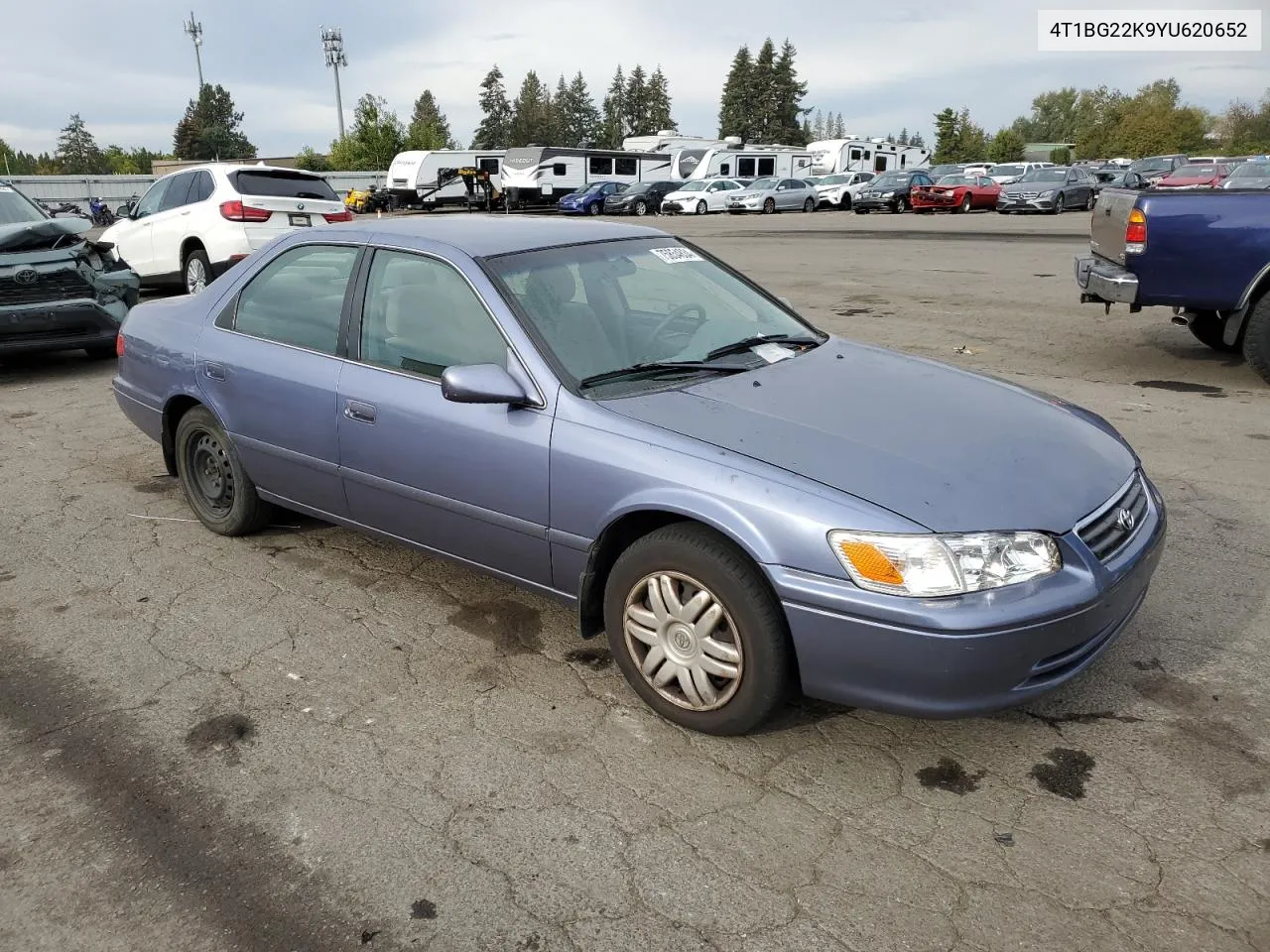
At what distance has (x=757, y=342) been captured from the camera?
3.97 m

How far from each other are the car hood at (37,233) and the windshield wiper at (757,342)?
711 centimetres

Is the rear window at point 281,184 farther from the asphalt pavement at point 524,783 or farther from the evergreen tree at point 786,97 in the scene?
the evergreen tree at point 786,97

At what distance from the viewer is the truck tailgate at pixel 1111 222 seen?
7812mm

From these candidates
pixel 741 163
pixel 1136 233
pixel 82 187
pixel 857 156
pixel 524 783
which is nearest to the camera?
pixel 524 783

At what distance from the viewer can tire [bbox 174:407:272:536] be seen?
4.68 m

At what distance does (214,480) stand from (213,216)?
7996 mm

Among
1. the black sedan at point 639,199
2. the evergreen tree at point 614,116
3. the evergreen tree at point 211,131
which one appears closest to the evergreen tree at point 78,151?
the evergreen tree at point 211,131

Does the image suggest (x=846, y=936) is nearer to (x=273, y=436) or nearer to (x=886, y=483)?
(x=886, y=483)

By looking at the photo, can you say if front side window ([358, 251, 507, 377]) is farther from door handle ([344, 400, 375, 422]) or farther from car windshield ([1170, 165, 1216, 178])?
car windshield ([1170, 165, 1216, 178])

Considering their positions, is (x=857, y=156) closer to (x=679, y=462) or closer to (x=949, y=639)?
(x=679, y=462)

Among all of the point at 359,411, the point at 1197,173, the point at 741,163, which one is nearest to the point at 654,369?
the point at 359,411

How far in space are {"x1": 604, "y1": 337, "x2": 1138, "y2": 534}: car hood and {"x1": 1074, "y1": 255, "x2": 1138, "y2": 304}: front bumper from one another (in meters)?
4.52

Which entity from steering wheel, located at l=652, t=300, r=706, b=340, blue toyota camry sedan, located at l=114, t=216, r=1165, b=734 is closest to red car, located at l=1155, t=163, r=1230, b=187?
steering wheel, located at l=652, t=300, r=706, b=340

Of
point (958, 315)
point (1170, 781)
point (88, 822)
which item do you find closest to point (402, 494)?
point (88, 822)
